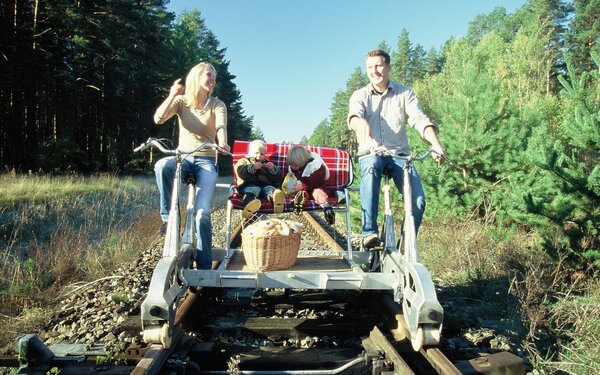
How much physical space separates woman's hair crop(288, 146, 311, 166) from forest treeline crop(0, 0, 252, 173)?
1832cm

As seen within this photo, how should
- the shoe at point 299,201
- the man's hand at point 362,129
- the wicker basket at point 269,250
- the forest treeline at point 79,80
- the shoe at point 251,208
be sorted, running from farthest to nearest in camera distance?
the forest treeline at point 79,80 < the shoe at point 299,201 < the shoe at point 251,208 < the man's hand at point 362,129 < the wicker basket at point 269,250

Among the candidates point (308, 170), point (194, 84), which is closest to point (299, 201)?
point (308, 170)

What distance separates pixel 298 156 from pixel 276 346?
214cm

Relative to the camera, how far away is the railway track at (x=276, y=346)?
2.65 m

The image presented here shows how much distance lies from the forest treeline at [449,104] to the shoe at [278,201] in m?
2.51

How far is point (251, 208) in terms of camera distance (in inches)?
178

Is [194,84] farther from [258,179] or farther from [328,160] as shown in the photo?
[328,160]

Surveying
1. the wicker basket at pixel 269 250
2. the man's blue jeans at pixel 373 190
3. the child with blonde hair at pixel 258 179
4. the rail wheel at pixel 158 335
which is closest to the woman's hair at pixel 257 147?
the child with blonde hair at pixel 258 179

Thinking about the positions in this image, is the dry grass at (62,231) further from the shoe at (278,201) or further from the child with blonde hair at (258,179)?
the shoe at (278,201)

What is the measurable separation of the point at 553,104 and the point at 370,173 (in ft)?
56.2

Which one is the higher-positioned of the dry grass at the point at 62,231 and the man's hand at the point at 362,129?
the man's hand at the point at 362,129

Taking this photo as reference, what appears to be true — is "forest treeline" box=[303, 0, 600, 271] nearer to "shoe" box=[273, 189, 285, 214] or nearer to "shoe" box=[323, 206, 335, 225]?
"shoe" box=[323, 206, 335, 225]

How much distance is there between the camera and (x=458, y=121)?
8375 mm

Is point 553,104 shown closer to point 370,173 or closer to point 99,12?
point 370,173
